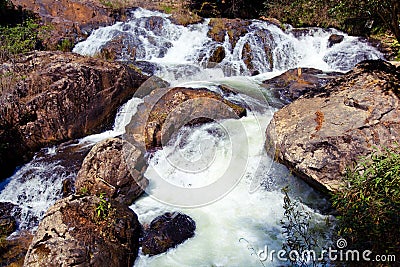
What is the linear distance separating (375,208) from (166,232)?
260 cm

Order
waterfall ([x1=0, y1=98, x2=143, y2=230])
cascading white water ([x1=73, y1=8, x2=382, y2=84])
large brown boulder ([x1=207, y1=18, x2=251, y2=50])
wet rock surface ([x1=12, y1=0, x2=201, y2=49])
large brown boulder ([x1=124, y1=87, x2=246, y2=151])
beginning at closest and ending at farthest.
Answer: waterfall ([x1=0, y1=98, x2=143, y2=230]) → large brown boulder ([x1=124, y1=87, x2=246, y2=151]) → cascading white water ([x1=73, y1=8, x2=382, y2=84]) → large brown boulder ([x1=207, y1=18, x2=251, y2=50]) → wet rock surface ([x1=12, y1=0, x2=201, y2=49])

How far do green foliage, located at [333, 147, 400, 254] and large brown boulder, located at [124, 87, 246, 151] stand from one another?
3406 millimetres

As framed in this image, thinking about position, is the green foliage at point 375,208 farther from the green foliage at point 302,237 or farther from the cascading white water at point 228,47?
the cascading white water at point 228,47

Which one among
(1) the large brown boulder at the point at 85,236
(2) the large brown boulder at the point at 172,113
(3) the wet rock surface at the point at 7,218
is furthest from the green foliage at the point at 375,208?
(3) the wet rock surface at the point at 7,218

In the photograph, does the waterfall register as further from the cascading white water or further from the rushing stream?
the cascading white water

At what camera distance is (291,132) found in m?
4.97

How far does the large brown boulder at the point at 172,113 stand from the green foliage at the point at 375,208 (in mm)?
3406

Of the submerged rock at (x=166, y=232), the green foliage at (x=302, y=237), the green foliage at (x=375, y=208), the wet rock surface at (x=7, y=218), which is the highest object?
the green foliage at (x=375, y=208)

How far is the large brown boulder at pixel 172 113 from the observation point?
6.29 m

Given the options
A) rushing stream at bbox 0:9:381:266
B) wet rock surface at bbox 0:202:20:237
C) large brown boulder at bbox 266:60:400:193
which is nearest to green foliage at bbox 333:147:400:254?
large brown boulder at bbox 266:60:400:193

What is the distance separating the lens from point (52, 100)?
661 centimetres

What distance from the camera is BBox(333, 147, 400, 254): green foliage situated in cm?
324

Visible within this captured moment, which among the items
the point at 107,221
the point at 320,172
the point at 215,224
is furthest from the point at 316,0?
the point at 107,221

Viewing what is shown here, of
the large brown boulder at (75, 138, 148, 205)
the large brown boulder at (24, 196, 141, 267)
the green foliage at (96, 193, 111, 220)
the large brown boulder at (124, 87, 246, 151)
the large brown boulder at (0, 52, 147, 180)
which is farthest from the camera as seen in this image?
the large brown boulder at (0, 52, 147, 180)
